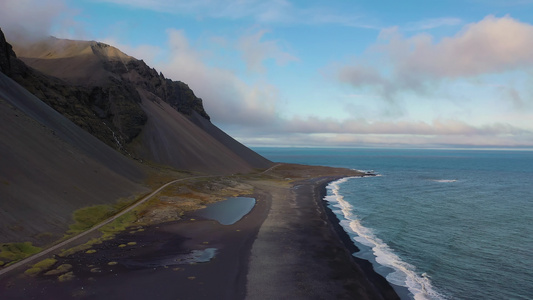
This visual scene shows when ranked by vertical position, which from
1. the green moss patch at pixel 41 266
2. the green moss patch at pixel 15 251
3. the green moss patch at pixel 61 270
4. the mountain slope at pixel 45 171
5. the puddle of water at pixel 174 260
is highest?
the mountain slope at pixel 45 171

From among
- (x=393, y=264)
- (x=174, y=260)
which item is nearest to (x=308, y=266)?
(x=393, y=264)

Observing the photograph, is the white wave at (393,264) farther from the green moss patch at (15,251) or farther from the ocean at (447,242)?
the green moss patch at (15,251)

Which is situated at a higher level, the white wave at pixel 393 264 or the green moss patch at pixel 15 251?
the green moss patch at pixel 15 251

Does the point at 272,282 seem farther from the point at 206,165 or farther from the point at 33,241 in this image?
the point at 206,165

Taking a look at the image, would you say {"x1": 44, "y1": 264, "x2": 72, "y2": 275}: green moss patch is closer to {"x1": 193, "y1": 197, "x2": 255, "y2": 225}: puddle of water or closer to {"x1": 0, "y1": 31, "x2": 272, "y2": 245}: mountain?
{"x1": 0, "y1": 31, "x2": 272, "y2": 245}: mountain

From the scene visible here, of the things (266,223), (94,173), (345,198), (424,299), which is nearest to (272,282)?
(424,299)

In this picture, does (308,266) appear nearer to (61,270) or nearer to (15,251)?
(61,270)

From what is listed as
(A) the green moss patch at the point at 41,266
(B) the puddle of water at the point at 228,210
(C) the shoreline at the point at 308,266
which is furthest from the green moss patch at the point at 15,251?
(B) the puddle of water at the point at 228,210

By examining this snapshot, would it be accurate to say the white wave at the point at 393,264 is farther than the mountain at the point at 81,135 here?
No

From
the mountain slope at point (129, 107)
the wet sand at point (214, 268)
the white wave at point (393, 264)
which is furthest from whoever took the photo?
the mountain slope at point (129, 107)
